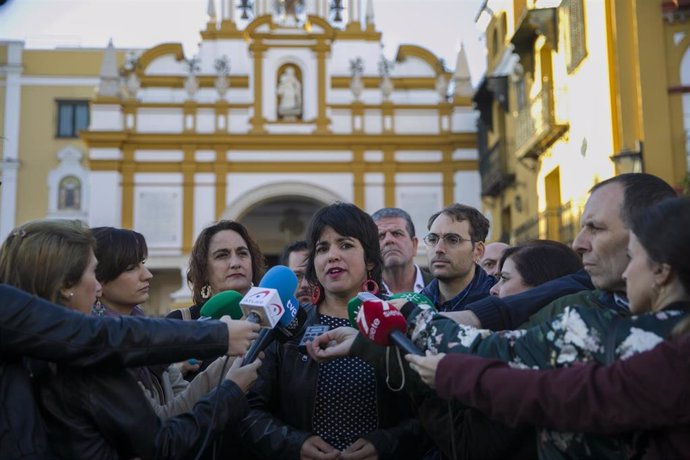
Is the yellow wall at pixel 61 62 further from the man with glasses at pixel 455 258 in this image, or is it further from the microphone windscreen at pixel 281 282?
the microphone windscreen at pixel 281 282

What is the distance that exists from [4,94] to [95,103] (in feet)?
26.8

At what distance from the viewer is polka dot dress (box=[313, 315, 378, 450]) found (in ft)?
12.5

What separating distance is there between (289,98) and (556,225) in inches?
392

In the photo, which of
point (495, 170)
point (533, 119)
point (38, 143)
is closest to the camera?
point (533, 119)

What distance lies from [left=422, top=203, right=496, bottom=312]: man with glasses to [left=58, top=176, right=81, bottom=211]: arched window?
83.1 ft

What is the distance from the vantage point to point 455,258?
5.26 metres

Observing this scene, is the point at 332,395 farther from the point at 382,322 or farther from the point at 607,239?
the point at 607,239

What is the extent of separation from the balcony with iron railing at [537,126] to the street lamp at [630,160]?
11.8 ft

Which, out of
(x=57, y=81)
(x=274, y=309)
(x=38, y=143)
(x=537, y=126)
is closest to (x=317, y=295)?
(x=274, y=309)

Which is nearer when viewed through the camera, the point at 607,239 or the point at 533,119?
the point at 607,239

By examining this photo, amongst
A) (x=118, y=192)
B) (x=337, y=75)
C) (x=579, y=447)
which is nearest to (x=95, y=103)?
(x=118, y=192)

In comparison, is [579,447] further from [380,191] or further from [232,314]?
[380,191]

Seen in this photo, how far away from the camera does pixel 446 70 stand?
2589cm

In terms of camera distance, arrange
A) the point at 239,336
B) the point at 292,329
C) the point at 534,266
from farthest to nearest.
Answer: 1. the point at 534,266
2. the point at 292,329
3. the point at 239,336
